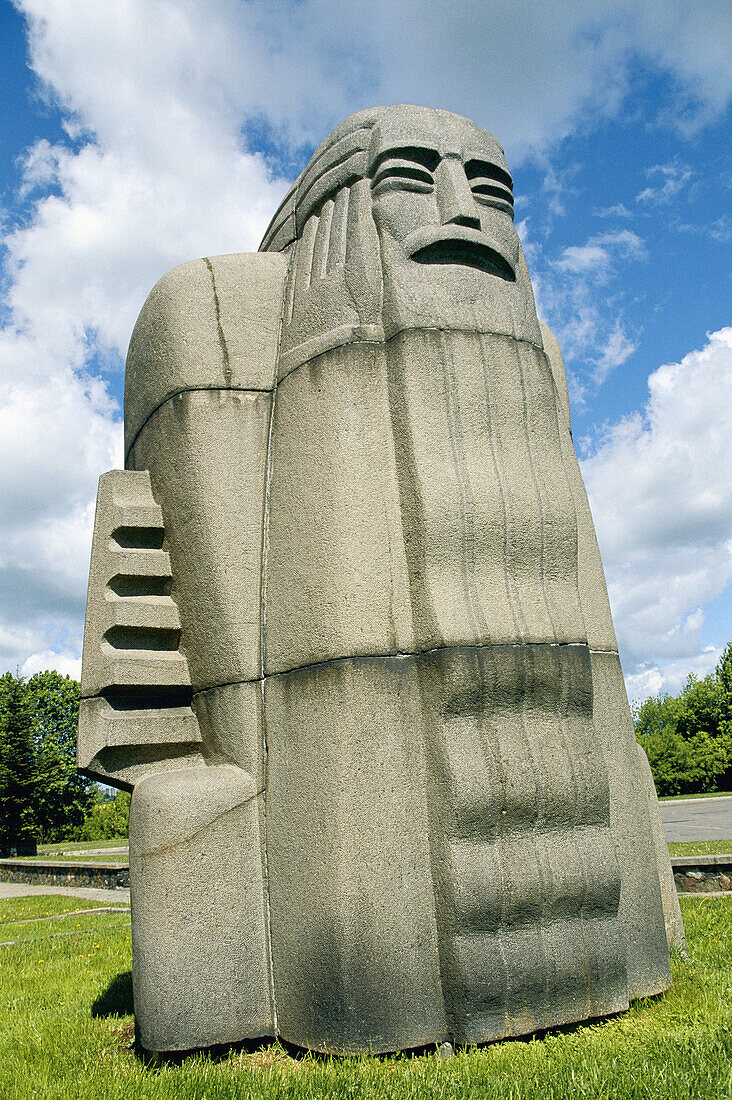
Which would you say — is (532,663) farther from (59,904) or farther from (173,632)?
(59,904)

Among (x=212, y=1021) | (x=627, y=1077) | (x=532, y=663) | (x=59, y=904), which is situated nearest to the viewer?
(x=627, y=1077)

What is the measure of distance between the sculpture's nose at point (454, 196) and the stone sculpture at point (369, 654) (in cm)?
1

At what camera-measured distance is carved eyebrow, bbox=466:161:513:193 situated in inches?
195

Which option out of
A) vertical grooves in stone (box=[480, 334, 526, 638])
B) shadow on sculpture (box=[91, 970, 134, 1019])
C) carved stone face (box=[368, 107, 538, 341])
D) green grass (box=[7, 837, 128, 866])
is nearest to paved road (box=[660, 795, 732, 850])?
shadow on sculpture (box=[91, 970, 134, 1019])

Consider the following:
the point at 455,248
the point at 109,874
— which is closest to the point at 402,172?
the point at 455,248

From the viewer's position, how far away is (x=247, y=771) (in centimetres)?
413

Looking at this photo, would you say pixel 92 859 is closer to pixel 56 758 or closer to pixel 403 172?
pixel 56 758

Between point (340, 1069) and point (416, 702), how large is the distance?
1.57m

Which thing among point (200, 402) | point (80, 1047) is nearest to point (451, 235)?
point (200, 402)

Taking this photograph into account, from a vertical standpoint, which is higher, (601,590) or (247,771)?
(601,590)

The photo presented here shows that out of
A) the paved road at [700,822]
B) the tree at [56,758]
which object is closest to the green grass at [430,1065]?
the paved road at [700,822]

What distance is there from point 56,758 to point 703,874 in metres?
27.4

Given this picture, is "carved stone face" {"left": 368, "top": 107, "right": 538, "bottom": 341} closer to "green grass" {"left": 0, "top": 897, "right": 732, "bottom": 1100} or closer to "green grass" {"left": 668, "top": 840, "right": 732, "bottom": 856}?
"green grass" {"left": 0, "top": 897, "right": 732, "bottom": 1100}

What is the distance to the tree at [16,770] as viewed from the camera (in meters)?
28.8
